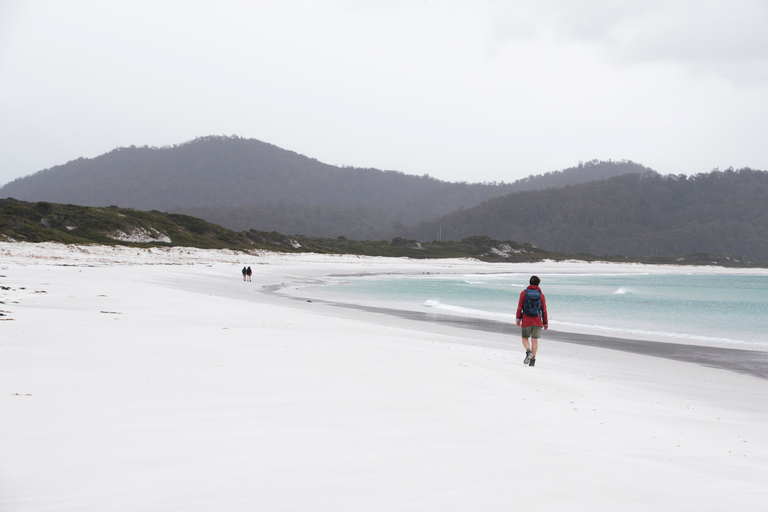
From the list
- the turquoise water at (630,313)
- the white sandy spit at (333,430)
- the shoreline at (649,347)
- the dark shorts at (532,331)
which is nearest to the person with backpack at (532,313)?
the dark shorts at (532,331)

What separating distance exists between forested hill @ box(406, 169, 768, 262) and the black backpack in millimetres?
169604

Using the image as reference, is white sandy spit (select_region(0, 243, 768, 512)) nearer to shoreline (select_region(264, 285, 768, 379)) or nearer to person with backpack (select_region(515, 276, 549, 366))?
person with backpack (select_region(515, 276, 549, 366))

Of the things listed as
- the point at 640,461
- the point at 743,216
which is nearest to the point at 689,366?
the point at 640,461

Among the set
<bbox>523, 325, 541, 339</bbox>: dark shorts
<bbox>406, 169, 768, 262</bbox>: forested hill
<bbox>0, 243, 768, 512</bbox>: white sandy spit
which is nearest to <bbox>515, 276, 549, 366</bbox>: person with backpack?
<bbox>523, 325, 541, 339</bbox>: dark shorts

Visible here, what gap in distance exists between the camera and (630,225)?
187875mm

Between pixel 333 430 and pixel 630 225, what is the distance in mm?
206550

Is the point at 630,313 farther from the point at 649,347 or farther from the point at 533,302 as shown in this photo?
the point at 533,302

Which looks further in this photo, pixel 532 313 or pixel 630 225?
pixel 630 225

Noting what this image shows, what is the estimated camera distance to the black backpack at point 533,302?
10133mm

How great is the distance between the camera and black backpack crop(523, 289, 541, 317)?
10133 mm

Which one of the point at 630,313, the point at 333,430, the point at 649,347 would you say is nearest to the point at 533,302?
the point at 649,347

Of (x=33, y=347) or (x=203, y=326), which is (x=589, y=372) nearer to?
(x=203, y=326)

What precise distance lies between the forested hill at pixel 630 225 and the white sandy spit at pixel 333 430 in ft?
567

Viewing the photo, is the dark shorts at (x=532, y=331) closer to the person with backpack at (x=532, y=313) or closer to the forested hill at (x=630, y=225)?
the person with backpack at (x=532, y=313)
